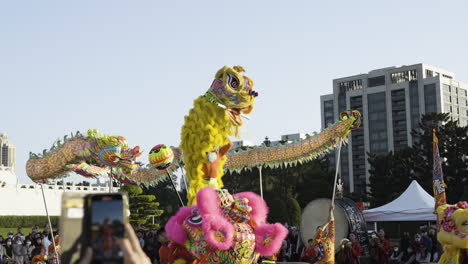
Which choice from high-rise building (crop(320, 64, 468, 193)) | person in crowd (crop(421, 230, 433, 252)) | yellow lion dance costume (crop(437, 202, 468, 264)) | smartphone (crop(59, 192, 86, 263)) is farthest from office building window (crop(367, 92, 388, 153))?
smartphone (crop(59, 192, 86, 263))

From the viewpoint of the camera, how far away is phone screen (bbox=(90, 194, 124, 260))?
6.89 feet

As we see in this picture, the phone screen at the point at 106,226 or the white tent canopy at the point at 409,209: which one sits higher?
the phone screen at the point at 106,226

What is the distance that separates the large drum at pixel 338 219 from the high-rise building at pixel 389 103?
59.1 metres

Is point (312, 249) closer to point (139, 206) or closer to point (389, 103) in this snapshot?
point (139, 206)

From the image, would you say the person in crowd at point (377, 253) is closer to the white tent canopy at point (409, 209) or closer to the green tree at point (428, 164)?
the white tent canopy at point (409, 209)

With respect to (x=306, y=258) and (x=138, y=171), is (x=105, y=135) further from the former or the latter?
(x=306, y=258)

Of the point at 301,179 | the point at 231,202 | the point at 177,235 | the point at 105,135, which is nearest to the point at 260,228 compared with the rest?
the point at 231,202

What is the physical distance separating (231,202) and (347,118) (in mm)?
2916

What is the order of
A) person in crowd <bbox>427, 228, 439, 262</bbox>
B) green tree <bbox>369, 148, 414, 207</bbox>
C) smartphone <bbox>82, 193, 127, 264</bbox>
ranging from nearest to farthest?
smartphone <bbox>82, 193, 127, 264</bbox> → person in crowd <bbox>427, 228, 439, 262</bbox> → green tree <bbox>369, 148, 414, 207</bbox>

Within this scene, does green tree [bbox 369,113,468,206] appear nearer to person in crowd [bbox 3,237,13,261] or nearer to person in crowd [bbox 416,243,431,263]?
person in crowd [bbox 416,243,431,263]

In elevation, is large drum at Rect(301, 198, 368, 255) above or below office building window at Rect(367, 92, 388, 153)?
below

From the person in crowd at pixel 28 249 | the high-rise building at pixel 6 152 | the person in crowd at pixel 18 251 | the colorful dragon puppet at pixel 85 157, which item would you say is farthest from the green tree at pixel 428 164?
the high-rise building at pixel 6 152

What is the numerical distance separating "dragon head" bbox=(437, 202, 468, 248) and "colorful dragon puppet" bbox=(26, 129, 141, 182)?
5.08 metres

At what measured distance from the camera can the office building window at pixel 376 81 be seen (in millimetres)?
78625
